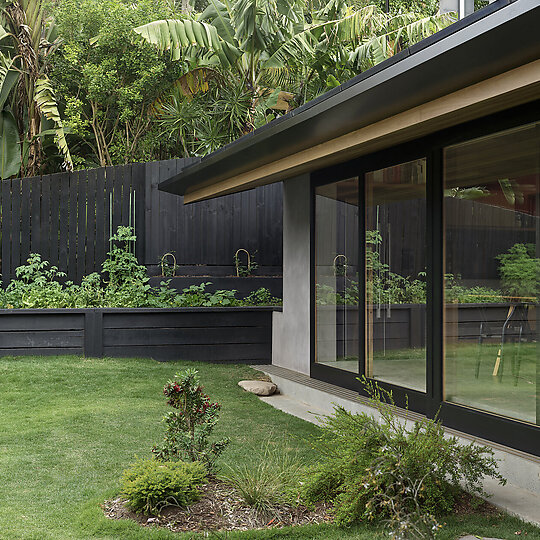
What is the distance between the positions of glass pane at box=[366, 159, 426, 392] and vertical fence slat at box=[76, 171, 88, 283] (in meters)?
5.84

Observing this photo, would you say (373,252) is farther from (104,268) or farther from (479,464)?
(104,268)

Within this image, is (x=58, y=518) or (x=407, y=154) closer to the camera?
(x=58, y=518)

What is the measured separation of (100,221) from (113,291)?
1414 millimetres

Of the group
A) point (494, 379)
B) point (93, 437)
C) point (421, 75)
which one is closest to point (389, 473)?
point (494, 379)

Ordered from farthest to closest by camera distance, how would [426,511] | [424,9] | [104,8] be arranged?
[424,9], [104,8], [426,511]

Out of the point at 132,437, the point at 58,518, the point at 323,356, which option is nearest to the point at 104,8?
the point at 323,356

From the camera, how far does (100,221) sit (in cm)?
1068

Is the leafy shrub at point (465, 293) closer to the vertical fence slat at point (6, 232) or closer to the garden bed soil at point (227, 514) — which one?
the garden bed soil at point (227, 514)

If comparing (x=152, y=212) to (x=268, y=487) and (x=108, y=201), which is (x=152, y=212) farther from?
(x=268, y=487)

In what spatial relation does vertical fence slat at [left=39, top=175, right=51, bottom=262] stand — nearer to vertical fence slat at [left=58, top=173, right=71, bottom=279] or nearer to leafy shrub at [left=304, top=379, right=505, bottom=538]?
vertical fence slat at [left=58, top=173, right=71, bottom=279]

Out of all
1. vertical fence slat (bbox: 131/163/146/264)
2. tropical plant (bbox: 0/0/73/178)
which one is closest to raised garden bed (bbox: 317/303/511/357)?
vertical fence slat (bbox: 131/163/146/264)

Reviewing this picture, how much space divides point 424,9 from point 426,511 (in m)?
14.5

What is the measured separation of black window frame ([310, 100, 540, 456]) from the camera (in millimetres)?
4352

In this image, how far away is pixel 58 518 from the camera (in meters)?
3.62
